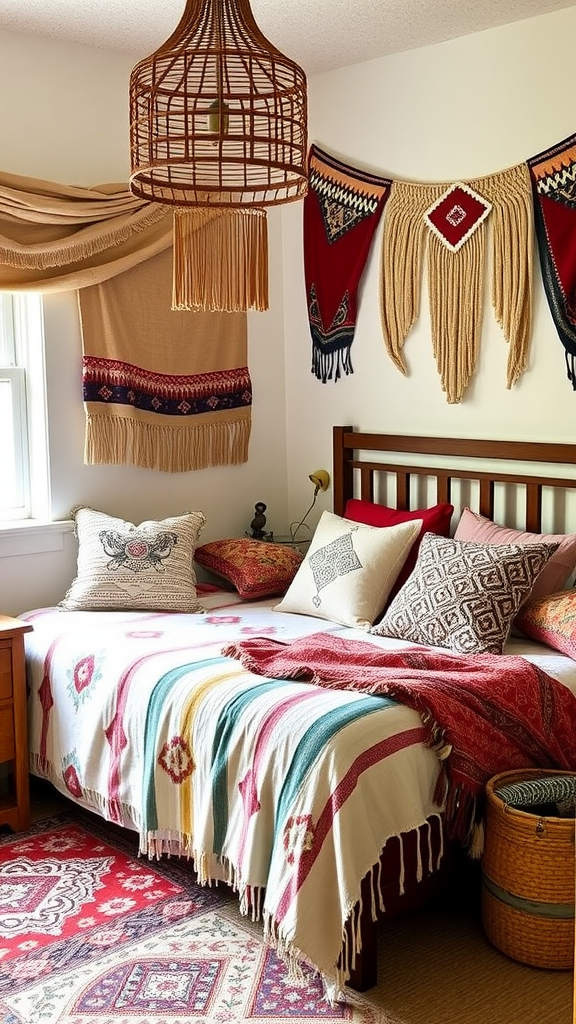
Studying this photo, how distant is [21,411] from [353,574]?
135cm

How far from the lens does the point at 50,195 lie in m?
3.73

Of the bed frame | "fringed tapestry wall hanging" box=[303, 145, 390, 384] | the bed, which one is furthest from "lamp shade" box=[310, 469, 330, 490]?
"fringed tapestry wall hanging" box=[303, 145, 390, 384]

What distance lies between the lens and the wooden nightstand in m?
3.34

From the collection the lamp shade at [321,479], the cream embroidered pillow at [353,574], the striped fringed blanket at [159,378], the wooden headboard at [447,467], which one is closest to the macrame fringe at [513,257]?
the wooden headboard at [447,467]

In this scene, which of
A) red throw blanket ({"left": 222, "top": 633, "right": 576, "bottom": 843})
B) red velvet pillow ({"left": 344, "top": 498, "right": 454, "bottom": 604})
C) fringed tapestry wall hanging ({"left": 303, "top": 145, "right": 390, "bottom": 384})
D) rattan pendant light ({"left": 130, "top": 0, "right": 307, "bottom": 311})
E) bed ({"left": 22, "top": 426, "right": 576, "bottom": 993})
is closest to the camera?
rattan pendant light ({"left": 130, "top": 0, "right": 307, "bottom": 311})

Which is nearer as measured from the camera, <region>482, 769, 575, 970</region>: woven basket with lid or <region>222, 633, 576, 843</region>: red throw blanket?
<region>482, 769, 575, 970</region>: woven basket with lid

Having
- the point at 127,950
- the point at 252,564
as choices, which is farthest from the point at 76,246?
the point at 127,950

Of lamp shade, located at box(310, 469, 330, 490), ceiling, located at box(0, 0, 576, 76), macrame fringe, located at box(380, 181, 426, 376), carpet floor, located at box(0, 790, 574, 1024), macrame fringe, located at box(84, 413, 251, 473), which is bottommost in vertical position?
carpet floor, located at box(0, 790, 574, 1024)

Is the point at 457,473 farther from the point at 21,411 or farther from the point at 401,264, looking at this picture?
the point at 21,411

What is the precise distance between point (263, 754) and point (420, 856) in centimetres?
44

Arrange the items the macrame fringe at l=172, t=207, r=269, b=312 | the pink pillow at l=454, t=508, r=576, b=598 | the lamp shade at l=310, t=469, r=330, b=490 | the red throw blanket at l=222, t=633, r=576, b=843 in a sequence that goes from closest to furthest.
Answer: the red throw blanket at l=222, t=633, r=576, b=843, the macrame fringe at l=172, t=207, r=269, b=312, the pink pillow at l=454, t=508, r=576, b=598, the lamp shade at l=310, t=469, r=330, b=490

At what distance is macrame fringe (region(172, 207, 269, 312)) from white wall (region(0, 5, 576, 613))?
102 centimetres

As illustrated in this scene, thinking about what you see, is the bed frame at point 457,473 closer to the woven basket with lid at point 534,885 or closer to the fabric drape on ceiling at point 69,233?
the fabric drape on ceiling at point 69,233

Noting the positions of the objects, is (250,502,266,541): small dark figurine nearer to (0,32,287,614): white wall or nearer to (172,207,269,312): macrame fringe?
(0,32,287,614): white wall
